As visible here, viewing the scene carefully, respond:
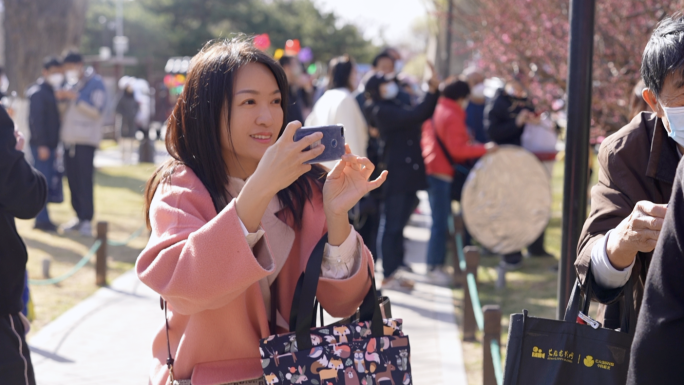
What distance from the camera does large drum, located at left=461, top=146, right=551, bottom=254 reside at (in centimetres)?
739

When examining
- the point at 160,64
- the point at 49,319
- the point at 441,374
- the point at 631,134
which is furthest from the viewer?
the point at 160,64

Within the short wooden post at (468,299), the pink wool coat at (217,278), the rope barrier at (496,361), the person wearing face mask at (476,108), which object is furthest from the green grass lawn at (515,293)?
the pink wool coat at (217,278)

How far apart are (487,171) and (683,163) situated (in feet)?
19.3

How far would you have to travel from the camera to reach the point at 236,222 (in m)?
1.92

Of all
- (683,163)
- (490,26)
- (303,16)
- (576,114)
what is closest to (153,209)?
(683,163)

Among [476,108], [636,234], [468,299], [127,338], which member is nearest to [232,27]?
[476,108]

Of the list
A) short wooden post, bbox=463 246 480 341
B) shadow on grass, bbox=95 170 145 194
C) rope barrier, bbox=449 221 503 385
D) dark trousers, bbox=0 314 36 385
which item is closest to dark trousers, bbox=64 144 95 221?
shadow on grass, bbox=95 170 145 194

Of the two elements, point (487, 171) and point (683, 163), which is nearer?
point (683, 163)

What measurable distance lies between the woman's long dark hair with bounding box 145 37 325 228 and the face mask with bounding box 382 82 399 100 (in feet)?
15.7

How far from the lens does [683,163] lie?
1592mm

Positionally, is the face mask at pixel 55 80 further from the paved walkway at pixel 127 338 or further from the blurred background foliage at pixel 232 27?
the blurred background foliage at pixel 232 27

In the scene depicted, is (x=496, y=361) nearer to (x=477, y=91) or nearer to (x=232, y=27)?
(x=477, y=91)

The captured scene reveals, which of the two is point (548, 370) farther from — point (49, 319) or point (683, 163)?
point (49, 319)

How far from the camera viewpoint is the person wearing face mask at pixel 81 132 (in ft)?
31.7
